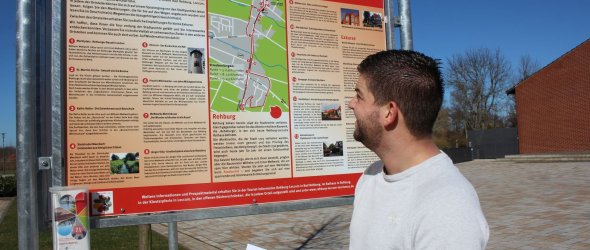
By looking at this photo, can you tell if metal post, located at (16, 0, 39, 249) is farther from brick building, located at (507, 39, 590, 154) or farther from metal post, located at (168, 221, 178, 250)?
brick building, located at (507, 39, 590, 154)

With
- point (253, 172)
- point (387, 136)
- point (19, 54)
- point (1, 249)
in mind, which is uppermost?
point (19, 54)

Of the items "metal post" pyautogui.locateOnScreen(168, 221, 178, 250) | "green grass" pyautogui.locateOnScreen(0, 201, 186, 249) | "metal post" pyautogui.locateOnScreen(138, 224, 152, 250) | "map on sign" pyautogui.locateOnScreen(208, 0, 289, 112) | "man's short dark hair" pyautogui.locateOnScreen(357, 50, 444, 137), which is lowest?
"green grass" pyautogui.locateOnScreen(0, 201, 186, 249)

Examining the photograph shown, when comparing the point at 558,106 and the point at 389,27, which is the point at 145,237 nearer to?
the point at 389,27

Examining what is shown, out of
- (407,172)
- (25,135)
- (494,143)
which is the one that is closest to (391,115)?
(407,172)

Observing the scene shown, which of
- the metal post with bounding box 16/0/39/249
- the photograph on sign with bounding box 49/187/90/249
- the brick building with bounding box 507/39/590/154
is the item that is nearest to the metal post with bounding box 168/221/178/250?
the photograph on sign with bounding box 49/187/90/249

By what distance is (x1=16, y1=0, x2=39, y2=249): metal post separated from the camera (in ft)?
8.64

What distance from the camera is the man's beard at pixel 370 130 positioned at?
6.46 feet

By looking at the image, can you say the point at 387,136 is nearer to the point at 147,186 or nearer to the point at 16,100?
the point at 147,186

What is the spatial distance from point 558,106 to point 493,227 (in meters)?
34.1

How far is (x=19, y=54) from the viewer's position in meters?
2.67

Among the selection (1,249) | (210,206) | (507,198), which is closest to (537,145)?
(507,198)

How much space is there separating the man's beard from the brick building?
41.4 meters

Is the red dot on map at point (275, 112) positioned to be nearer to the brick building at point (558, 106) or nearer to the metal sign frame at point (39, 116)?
the metal sign frame at point (39, 116)

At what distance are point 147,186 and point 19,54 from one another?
998 millimetres
